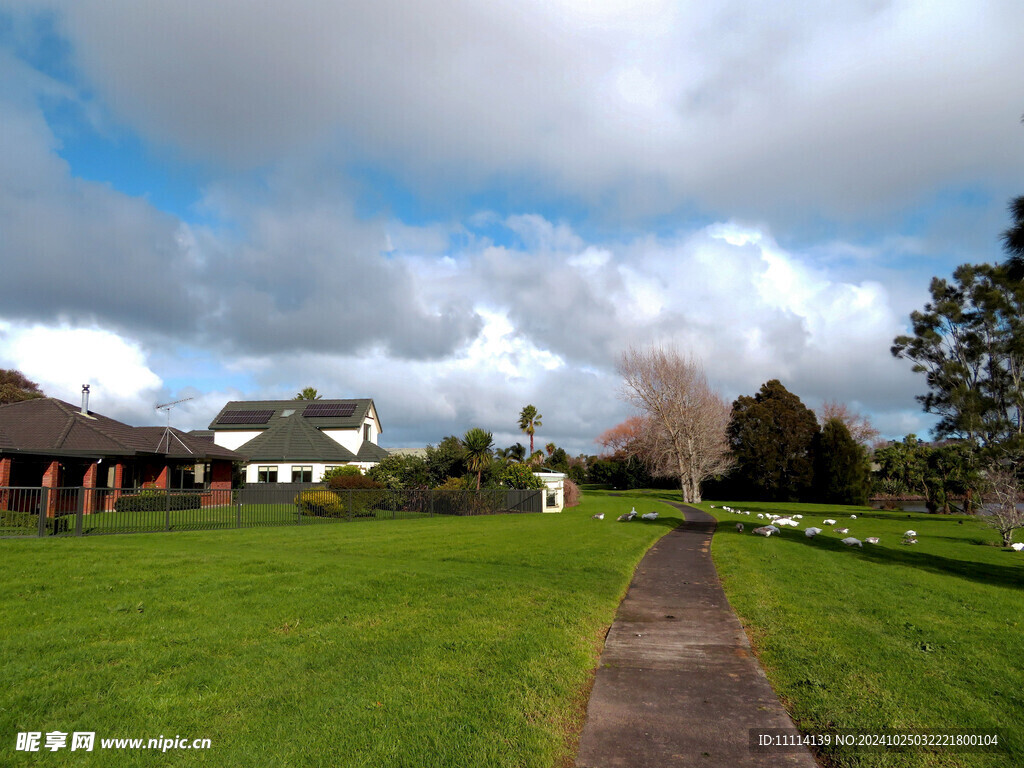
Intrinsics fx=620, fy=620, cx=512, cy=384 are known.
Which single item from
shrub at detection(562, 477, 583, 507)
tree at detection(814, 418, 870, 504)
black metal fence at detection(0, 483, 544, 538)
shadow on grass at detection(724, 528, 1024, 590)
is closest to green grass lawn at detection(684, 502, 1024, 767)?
shadow on grass at detection(724, 528, 1024, 590)

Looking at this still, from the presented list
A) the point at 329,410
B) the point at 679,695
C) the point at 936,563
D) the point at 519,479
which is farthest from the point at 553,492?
the point at 679,695

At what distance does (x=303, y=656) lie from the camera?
245 inches

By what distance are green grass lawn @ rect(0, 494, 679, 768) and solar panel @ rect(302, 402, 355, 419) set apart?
39251mm

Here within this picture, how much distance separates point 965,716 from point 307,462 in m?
44.0

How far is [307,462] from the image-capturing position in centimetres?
4472

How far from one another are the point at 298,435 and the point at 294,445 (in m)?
1.43

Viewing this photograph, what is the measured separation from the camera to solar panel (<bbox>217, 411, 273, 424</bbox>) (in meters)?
51.0

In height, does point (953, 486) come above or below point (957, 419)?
below

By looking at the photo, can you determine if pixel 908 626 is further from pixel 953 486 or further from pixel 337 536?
pixel 953 486

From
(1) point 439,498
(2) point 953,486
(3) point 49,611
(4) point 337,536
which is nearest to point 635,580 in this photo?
(3) point 49,611

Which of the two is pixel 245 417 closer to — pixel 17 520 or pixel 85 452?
pixel 85 452

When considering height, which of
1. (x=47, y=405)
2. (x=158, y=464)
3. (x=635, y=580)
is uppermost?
(x=47, y=405)

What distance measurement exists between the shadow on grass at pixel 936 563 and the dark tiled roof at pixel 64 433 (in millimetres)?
28291

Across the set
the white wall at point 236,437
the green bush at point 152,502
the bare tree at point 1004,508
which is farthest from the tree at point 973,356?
the white wall at point 236,437
